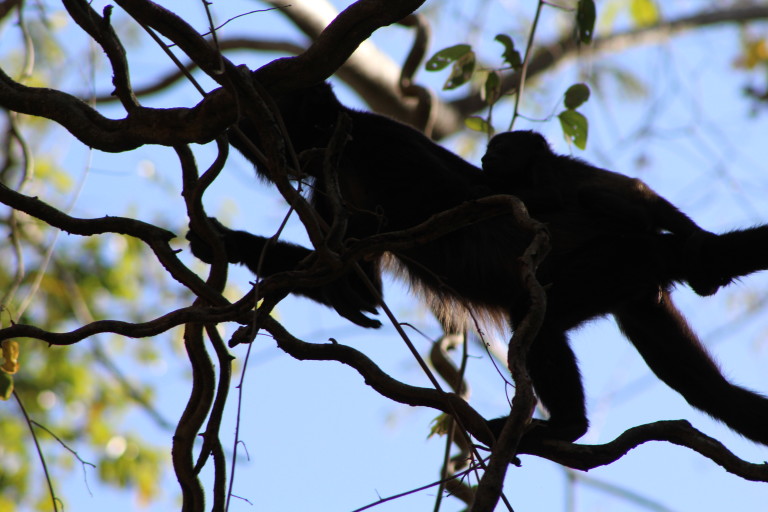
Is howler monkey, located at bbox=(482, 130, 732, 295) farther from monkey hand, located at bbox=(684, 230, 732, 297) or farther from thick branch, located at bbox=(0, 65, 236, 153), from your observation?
thick branch, located at bbox=(0, 65, 236, 153)

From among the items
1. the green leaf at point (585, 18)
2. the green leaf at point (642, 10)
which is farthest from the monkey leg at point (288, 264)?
the green leaf at point (642, 10)

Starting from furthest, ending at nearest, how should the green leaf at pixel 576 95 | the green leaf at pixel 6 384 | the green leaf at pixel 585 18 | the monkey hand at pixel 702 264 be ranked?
the green leaf at pixel 585 18, the green leaf at pixel 576 95, the monkey hand at pixel 702 264, the green leaf at pixel 6 384

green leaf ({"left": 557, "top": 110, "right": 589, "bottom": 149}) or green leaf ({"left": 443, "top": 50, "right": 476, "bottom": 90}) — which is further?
green leaf ({"left": 443, "top": 50, "right": 476, "bottom": 90})

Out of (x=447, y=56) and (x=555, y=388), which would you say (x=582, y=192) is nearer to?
(x=555, y=388)

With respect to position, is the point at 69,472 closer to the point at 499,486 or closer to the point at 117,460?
the point at 117,460

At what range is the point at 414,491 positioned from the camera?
183cm

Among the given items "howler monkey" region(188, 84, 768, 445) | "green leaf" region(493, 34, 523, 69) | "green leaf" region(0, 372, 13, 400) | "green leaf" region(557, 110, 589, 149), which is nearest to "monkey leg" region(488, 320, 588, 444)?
"howler monkey" region(188, 84, 768, 445)

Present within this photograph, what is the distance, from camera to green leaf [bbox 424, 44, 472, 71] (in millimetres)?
3842

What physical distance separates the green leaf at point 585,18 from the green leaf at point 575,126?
1.20ft

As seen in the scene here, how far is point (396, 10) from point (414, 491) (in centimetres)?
111

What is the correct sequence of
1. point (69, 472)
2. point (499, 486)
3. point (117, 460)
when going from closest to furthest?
point (499, 486) < point (117, 460) < point (69, 472)

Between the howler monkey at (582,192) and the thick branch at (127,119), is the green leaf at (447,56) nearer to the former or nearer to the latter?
the howler monkey at (582,192)

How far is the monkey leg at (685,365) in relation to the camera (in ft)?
9.80

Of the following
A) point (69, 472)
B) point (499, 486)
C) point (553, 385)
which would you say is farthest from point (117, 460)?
point (499, 486)
